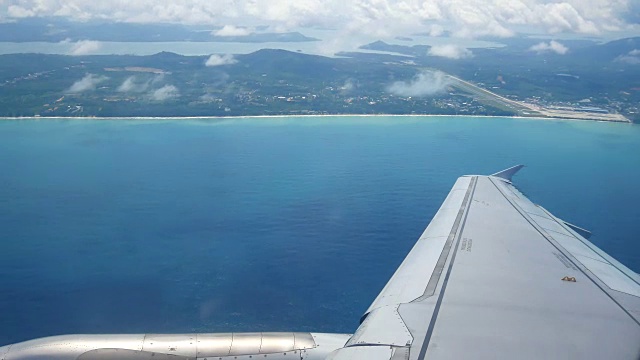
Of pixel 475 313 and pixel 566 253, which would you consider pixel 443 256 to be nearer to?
pixel 566 253

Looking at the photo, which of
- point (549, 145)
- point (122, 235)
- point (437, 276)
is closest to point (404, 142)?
point (549, 145)

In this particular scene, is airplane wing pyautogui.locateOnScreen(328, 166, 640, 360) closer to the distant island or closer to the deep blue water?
the deep blue water

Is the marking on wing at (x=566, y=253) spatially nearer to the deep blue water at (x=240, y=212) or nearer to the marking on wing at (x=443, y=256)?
the marking on wing at (x=443, y=256)

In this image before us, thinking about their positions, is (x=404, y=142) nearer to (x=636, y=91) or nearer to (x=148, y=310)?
(x=148, y=310)

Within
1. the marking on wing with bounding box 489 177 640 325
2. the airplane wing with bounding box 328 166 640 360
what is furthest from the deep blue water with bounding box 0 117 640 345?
the airplane wing with bounding box 328 166 640 360

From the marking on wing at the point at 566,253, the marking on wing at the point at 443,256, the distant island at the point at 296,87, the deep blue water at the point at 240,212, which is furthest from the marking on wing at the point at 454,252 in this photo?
the distant island at the point at 296,87

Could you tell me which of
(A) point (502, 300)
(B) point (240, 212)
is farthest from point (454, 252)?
(B) point (240, 212)
